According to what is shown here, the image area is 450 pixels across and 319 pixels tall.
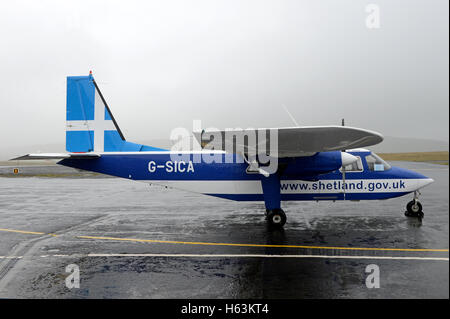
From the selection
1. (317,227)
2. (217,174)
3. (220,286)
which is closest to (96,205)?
(217,174)

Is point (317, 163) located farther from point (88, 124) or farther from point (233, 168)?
point (88, 124)

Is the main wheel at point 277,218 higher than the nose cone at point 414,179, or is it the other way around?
the nose cone at point 414,179

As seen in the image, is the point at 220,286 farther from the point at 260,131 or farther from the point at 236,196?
the point at 236,196

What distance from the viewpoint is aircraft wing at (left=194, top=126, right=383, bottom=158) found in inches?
284

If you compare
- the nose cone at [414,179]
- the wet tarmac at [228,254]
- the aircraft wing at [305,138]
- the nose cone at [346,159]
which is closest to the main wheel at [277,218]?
the wet tarmac at [228,254]

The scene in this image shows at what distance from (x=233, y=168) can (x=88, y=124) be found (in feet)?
17.6

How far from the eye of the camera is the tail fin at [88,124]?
35.8ft

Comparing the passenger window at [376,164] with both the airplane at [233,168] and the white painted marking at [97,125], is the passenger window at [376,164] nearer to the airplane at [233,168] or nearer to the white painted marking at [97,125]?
the airplane at [233,168]

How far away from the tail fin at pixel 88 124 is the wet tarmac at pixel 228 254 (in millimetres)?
2678

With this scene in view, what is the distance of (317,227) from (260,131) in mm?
4048

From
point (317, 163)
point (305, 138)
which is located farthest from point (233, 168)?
point (305, 138)

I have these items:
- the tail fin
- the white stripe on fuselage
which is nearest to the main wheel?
the white stripe on fuselage

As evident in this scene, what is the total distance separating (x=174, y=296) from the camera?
5055 millimetres

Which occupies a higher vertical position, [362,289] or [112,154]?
[112,154]
